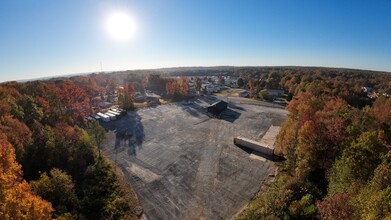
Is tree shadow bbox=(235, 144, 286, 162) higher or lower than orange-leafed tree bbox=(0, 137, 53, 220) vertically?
lower

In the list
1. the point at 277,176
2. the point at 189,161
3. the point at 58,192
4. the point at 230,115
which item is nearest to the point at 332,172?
the point at 277,176

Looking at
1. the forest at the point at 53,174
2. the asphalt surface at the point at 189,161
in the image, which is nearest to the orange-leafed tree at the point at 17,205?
the forest at the point at 53,174

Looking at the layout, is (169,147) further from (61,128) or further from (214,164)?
(61,128)

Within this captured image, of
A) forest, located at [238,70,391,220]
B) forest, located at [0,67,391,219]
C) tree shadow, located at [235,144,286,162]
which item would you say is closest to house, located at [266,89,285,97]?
forest, located at [0,67,391,219]

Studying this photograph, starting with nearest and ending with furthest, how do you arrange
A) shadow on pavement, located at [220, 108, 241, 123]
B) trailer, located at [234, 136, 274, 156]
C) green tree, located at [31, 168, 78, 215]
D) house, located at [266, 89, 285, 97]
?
green tree, located at [31, 168, 78, 215], trailer, located at [234, 136, 274, 156], shadow on pavement, located at [220, 108, 241, 123], house, located at [266, 89, 285, 97]

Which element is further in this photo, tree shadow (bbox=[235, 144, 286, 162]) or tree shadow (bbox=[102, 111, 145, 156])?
tree shadow (bbox=[102, 111, 145, 156])

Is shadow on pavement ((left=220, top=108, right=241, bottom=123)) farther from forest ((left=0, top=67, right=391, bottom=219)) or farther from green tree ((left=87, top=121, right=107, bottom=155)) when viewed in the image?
green tree ((left=87, top=121, right=107, bottom=155))

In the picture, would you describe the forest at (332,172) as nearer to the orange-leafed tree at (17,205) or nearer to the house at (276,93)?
the orange-leafed tree at (17,205)
